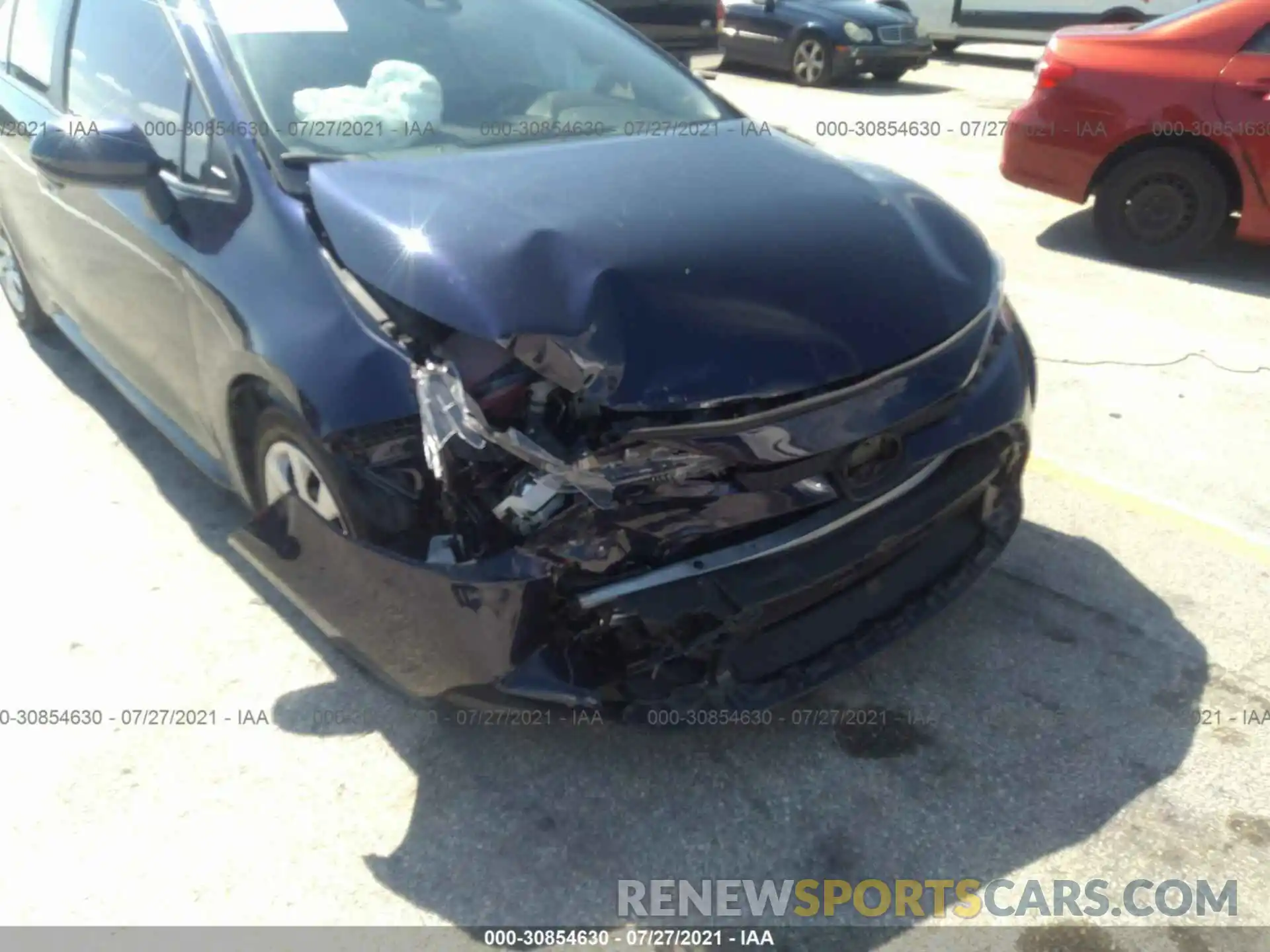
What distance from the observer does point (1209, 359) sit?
4.98 m

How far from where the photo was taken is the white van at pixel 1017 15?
12.5 metres

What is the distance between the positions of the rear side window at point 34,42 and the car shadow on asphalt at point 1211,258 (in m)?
5.33

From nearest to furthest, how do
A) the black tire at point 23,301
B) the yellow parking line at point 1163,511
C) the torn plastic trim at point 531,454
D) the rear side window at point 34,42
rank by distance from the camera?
1. the torn plastic trim at point 531,454
2. the yellow parking line at point 1163,511
3. the rear side window at point 34,42
4. the black tire at point 23,301

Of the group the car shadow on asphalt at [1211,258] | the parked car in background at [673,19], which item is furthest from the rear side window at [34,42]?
the parked car in background at [673,19]

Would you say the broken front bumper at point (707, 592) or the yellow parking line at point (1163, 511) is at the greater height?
the broken front bumper at point (707, 592)

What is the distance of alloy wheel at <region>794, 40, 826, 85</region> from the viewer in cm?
1250

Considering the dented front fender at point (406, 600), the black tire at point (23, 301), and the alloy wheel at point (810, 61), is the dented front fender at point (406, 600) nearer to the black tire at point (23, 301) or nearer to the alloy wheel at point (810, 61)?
the black tire at point (23, 301)

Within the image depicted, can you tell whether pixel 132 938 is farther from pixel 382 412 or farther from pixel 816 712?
pixel 816 712

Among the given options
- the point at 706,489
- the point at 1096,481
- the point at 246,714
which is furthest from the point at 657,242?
the point at 1096,481

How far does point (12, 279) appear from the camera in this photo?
509 centimetres

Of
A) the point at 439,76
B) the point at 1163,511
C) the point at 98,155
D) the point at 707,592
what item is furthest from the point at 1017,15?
the point at 707,592

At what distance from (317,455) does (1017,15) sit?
1331cm

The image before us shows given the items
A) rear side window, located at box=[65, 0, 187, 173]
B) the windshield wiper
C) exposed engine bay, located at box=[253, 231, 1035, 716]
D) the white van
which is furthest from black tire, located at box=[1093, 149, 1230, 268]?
the white van

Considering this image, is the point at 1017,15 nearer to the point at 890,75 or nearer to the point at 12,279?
the point at 890,75
